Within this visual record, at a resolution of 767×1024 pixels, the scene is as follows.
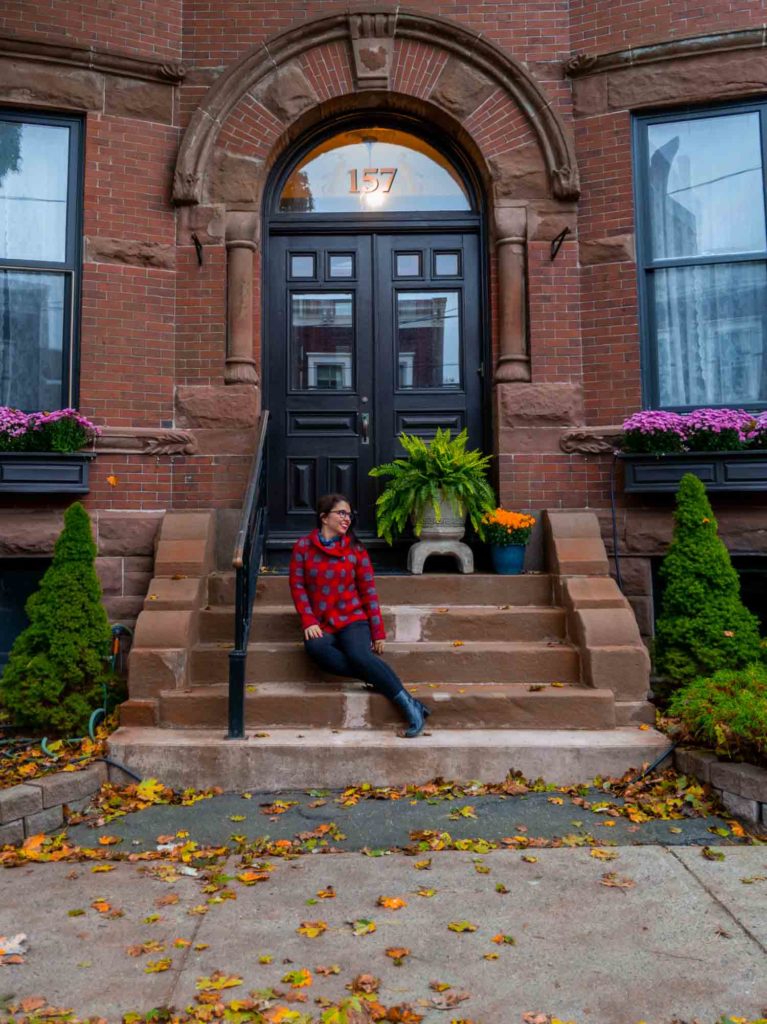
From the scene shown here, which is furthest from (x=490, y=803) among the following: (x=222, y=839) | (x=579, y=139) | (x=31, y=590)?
(x=579, y=139)

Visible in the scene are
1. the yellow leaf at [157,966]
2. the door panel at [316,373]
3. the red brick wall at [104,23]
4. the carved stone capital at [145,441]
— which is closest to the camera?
the yellow leaf at [157,966]

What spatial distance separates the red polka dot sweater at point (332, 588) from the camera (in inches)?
212

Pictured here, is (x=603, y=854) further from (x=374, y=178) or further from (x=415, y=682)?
(x=374, y=178)

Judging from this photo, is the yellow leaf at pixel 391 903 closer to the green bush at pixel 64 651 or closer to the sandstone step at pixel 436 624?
the sandstone step at pixel 436 624

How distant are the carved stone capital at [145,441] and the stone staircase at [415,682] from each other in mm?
632

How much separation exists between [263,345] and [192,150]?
170cm

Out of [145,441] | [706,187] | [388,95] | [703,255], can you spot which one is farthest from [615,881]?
[388,95]

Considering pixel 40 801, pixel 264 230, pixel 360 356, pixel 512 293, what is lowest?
pixel 40 801

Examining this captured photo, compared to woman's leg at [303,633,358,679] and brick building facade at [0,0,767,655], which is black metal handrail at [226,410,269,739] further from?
brick building facade at [0,0,767,655]

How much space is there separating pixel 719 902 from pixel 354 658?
2492 millimetres

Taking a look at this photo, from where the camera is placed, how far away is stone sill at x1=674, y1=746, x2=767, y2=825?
4.19 m

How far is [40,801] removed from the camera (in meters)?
4.21

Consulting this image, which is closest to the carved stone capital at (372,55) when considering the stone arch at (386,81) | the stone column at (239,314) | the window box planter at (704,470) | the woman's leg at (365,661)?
the stone arch at (386,81)

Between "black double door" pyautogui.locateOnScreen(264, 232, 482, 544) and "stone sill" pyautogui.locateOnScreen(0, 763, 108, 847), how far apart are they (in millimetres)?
3052
